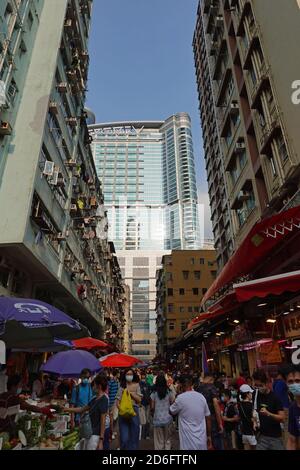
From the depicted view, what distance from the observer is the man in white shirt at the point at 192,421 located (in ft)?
17.7

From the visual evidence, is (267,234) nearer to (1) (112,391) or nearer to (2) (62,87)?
(1) (112,391)

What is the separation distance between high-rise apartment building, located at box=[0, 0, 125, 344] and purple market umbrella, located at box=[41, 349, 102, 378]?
5626mm

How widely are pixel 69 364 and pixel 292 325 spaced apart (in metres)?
8.19

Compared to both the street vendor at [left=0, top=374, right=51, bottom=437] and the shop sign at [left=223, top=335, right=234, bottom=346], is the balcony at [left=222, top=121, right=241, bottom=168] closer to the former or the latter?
the shop sign at [left=223, top=335, right=234, bottom=346]

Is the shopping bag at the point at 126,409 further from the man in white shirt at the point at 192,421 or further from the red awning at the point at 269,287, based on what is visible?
the red awning at the point at 269,287

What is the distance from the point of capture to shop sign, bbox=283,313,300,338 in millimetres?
11383

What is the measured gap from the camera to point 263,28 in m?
16.6

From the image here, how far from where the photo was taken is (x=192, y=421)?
5.47 m

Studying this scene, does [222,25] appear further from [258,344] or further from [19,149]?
[258,344]

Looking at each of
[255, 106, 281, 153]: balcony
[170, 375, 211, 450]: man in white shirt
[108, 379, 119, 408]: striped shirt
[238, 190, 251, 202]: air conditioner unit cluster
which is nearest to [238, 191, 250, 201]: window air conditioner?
[238, 190, 251, 202]: air conditioner unit cluster

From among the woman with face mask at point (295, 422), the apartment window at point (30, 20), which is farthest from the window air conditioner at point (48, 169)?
the woman with face mask at point (295, 422)

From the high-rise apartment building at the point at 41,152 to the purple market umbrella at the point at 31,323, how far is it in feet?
21.9

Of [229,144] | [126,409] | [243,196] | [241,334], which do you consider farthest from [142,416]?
[229,144]
